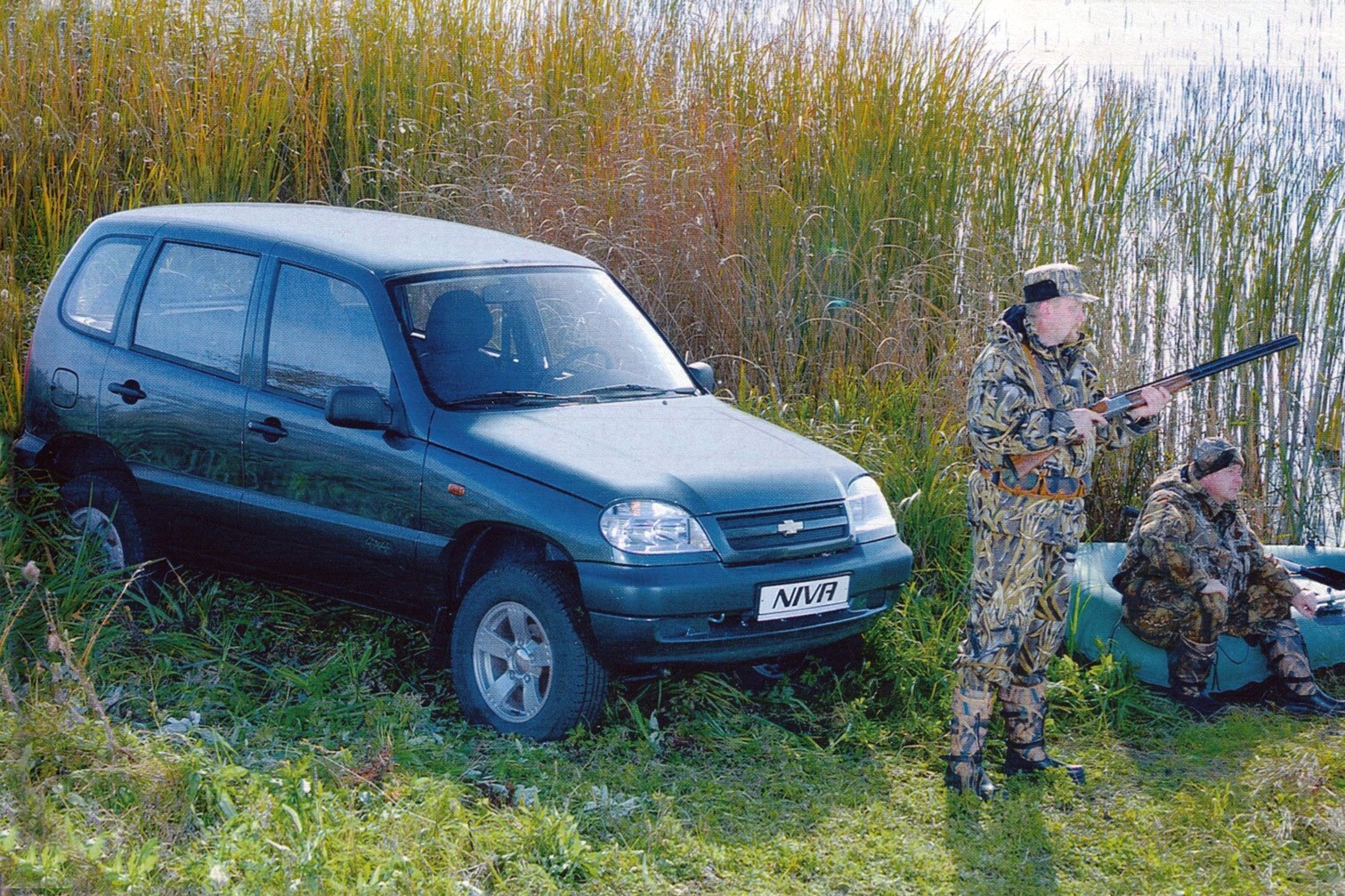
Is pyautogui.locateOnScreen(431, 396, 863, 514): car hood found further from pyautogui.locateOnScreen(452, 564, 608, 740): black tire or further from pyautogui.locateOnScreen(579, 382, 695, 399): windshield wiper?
pyautogui.locateOnScreen(452, 564, 608, 740): black tire

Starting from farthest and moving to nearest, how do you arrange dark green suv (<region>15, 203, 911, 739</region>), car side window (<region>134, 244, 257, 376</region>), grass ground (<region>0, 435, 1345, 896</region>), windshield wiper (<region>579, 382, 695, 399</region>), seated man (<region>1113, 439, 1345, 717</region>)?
seated man (<region>1113, 439, 1345, 717</region>) → car side window (<region>134, 244, 257, 376</region>) → windshield wiper (<region>579, 382, 695, 399</region>) → dark green suv (<region>15, 203, 911, 739</region>) → grass ground (<region>0, 435, 1345, 896</region>)

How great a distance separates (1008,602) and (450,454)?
2.03 meters

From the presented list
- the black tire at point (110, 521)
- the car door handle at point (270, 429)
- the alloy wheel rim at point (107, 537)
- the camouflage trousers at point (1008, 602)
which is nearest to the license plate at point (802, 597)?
the camouflage trousers at point (1008, 602)

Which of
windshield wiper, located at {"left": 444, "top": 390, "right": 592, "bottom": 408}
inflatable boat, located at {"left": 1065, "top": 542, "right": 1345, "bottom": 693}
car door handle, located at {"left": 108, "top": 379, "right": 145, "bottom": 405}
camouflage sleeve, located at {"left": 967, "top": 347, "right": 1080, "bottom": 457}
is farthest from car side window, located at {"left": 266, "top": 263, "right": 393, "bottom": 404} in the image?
inflatable boat, located at {"left": 1065, "top": 542, "right": 1345, "bottom": 693}

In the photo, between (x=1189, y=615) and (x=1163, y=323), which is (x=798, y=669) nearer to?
(x=1189, y=615)

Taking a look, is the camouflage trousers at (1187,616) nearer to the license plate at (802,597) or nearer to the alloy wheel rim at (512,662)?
the license plate at (802,597)

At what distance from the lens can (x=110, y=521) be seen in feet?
20.6

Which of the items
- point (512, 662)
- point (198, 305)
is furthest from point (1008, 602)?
point (198, 305)

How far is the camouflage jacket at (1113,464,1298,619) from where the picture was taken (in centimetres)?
623

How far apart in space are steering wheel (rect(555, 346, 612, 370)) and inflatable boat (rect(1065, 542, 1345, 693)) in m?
2.35

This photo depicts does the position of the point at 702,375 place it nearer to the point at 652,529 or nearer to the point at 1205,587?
the point at 652,529

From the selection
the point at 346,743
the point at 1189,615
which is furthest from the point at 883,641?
the point at 346,743

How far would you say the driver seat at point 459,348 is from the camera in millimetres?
5539

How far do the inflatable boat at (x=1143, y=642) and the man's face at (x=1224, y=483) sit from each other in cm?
60
